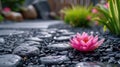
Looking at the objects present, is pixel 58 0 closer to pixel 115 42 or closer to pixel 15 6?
pixel 15 6

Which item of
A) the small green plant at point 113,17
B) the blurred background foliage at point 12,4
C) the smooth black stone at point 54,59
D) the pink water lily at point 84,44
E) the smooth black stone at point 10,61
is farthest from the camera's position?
the blurred background foliage at point 12,4

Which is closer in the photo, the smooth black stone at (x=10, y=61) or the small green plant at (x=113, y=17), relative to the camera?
the smooth black stone at (x=10, y=61)

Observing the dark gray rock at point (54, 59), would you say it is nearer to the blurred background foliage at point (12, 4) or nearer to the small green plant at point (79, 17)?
the small green plant at point (79, 17)

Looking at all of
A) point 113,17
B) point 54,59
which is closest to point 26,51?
point 54,59

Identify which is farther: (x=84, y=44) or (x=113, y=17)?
(x=113, y=17)

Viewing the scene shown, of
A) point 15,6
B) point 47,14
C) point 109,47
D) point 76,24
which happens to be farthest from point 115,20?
point 47,14

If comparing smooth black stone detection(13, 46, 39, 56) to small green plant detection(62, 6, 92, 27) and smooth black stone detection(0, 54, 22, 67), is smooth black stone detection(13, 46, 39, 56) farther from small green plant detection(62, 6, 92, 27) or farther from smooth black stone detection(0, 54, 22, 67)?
small green plant detection(62, 6, 92, 27)

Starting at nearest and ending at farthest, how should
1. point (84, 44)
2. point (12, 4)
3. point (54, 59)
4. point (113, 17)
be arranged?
1. point (54, 59)
2. point (84, 44)
3. point (113, 17)
4. point (12, 4)

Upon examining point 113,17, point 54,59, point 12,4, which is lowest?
point 54,59

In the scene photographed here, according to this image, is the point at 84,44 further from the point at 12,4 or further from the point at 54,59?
the point at 12,4

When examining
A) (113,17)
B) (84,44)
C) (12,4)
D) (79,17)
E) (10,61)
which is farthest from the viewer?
(12,4)

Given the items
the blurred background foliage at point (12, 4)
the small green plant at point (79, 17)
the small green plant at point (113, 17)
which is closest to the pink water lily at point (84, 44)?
the small green plant at point (113, 17)

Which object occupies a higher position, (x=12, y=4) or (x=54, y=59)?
(x=12, y=4)
